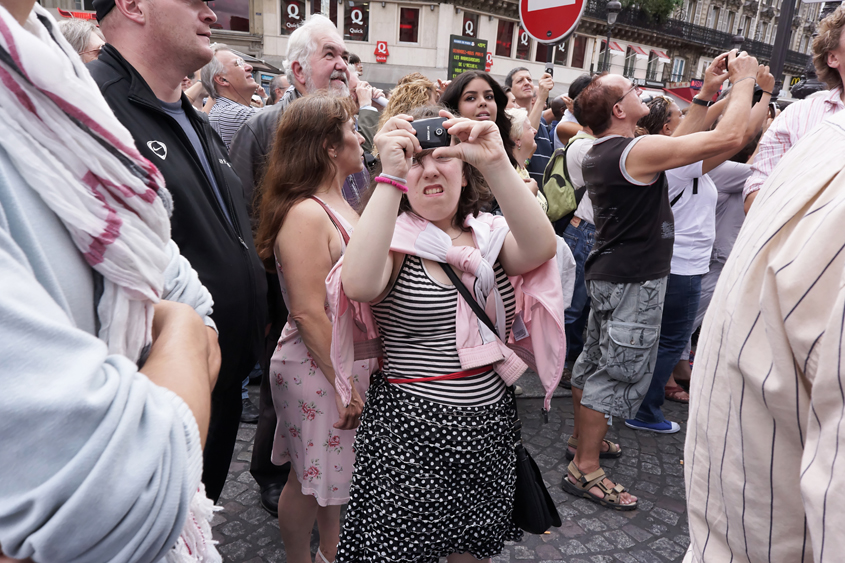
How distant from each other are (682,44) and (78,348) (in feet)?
141

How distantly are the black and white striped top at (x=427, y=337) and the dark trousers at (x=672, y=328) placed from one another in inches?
98.3

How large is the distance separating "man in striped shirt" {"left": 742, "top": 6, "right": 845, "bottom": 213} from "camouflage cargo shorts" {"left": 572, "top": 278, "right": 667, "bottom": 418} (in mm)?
1145

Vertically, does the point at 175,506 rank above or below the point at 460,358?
above

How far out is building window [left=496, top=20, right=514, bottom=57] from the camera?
28.4m

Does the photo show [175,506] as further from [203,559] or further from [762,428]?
[762,428]

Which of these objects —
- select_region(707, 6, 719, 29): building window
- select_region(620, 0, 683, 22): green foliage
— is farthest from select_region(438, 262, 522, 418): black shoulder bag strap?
select_region(707, 6, 719, 29): building window

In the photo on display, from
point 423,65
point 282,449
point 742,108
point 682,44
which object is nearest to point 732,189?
point 742,108

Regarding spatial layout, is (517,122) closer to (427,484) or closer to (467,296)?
(467,296)

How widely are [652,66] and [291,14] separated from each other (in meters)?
24.3

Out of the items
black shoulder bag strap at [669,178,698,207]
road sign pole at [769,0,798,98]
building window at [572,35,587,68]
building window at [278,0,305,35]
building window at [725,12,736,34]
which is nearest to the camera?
black shoulder bag strap at [669,178,698,207]

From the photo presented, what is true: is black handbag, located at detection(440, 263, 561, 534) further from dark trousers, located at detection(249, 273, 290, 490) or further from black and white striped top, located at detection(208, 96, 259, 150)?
black and white striped top, located at detection(208, 96, 259, 150)

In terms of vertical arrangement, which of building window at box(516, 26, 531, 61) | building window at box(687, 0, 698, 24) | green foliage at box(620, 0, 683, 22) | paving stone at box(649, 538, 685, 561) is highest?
building window at box(687, 0, 698, 24)

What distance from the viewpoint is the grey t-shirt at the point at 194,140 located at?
199cm

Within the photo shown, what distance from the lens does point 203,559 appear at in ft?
3.31
